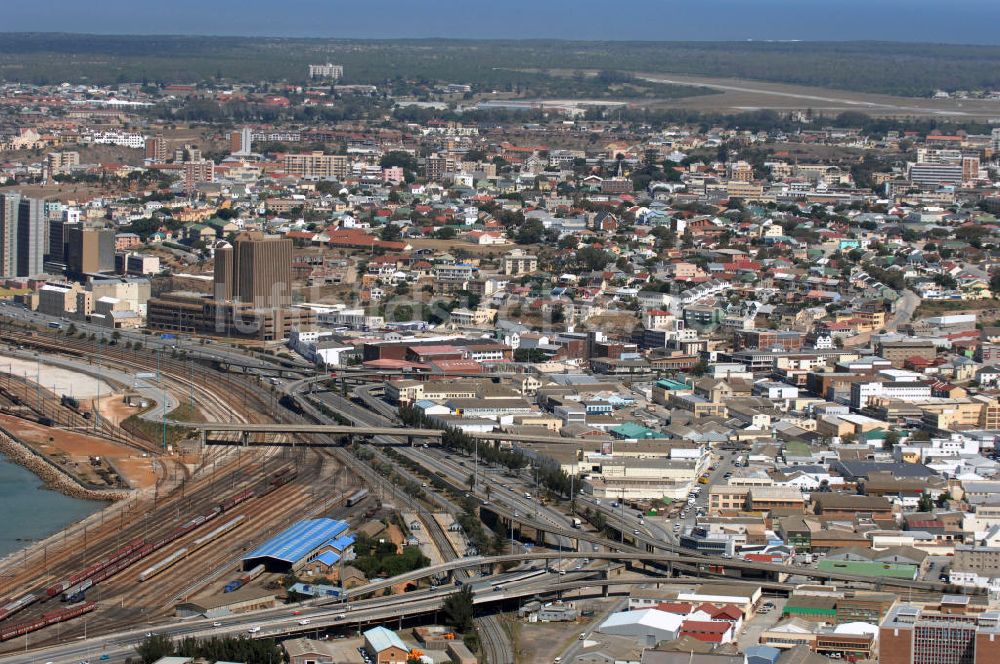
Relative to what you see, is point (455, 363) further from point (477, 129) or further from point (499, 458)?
point (477, 129)

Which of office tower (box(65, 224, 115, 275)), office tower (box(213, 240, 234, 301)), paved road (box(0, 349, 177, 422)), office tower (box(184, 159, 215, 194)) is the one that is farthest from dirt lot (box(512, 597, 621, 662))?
office tower (box(184, 159, 215, 194))

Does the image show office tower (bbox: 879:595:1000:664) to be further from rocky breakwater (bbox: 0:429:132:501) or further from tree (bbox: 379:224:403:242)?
tree (bbox: 379:224:403:242)

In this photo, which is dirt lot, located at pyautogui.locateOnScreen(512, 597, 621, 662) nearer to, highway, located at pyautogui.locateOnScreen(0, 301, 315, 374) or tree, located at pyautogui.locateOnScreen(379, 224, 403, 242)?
highway, located at pyautogui.locateOnScreen(0, 301, 315, 374)

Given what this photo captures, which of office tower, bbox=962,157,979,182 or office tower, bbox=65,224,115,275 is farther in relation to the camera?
office tower, bbox=962,157,979,182

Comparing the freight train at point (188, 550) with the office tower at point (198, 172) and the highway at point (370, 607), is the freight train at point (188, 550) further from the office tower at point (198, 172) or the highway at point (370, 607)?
the office tower at point (198, 172)

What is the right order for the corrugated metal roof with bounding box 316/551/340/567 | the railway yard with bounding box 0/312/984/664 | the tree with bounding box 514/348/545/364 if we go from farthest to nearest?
the tree with bounding box 514/348/545/364
the corrugated metal roof with bounding box 316/551/340/567
the railway yard with bounding box 0/312/984/664

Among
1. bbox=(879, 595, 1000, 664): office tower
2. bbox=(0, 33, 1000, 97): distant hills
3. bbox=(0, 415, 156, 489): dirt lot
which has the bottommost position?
bbox=(0, 33, 1000, 97): distant hills

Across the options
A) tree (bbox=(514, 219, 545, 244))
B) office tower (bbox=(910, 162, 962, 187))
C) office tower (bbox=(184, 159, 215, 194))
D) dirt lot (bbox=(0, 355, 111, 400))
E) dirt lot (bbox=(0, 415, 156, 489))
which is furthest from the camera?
office tower (bbox=(910, 162, 962, 187))

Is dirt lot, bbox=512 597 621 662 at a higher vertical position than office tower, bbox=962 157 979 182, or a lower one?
higher

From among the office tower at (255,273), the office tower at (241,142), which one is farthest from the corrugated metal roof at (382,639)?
the office tower at (241,142)
